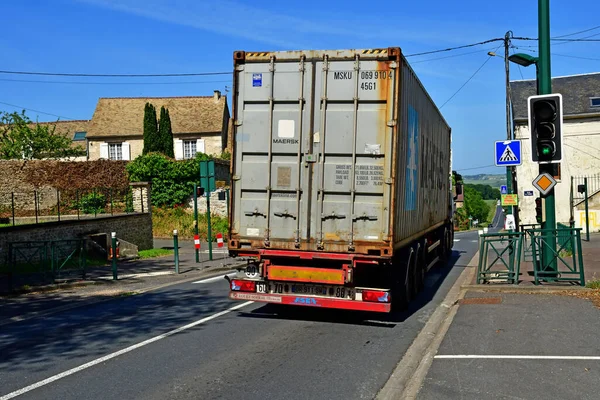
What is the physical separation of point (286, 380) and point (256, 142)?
443cm

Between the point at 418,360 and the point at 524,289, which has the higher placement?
the point at 524,289

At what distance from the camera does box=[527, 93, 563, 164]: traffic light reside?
39.4 feet

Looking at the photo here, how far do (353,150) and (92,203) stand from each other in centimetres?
2315

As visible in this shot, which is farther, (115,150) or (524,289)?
(115,150)

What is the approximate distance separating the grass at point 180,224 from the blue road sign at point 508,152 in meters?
21.9

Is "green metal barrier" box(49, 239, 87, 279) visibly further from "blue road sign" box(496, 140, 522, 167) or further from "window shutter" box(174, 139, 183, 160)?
"window shutter" box(174, 139, 183, 160)

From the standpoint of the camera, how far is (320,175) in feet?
32.6

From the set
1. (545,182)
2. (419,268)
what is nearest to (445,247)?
(419,268)

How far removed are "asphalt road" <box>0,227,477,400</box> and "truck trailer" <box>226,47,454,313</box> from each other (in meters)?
0.68

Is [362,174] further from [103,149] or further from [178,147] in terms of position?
[103,149]

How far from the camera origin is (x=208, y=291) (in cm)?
1466

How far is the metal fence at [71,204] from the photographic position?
93.1 feet

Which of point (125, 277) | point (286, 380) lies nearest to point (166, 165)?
point (125, 277)

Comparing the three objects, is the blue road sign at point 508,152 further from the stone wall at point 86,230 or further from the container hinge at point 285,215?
the stone wall at point 86,230
